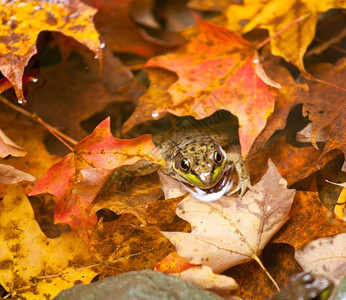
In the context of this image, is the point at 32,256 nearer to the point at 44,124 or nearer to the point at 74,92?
the point at 44,124

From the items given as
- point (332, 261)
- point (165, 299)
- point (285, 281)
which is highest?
point (165, 299)

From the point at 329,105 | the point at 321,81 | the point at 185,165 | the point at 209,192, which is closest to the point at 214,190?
the point at 209,192

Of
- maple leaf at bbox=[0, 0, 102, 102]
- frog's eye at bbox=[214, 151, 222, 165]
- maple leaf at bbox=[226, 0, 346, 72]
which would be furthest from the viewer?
maple leaf at bbox=[226, 0, 346, 72]

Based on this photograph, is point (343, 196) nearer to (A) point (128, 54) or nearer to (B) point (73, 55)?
(A) point (128, 54)

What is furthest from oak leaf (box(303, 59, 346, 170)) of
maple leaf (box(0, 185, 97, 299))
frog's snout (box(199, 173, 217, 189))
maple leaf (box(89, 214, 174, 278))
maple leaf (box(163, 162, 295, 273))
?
maple leaf (box(0, 185, 97, 299))

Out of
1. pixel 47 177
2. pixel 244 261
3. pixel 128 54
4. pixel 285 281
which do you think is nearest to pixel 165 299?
pixel 244 261

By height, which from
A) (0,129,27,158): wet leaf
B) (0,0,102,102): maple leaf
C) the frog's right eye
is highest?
(0,0,102,102): maple leaf

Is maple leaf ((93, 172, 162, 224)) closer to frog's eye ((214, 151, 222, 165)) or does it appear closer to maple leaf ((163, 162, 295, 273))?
maple leaf ((163, 162, 295, 273))
